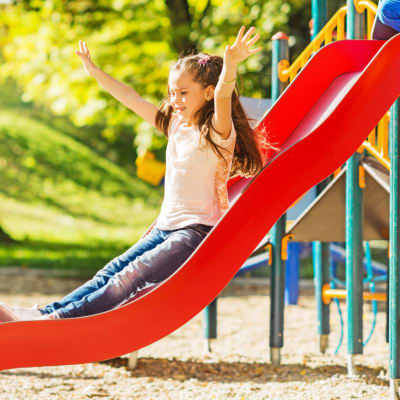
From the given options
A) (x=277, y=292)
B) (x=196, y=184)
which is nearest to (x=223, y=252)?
(x=196, y=184)

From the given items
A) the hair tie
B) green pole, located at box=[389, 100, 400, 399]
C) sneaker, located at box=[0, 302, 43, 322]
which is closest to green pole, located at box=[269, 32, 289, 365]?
green pole, located at box=[389, 100, 400, 399]

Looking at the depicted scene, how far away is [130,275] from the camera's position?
3.20 metres

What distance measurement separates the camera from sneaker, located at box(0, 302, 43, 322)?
10.1ft

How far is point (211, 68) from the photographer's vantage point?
135 inches

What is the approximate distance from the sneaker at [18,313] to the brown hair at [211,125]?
3.56 feet

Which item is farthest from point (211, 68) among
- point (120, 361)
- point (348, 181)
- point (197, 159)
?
point (120, 361)

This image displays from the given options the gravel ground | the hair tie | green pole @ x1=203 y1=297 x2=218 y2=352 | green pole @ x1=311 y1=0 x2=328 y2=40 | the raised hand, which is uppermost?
green pole @ x1=311 y1=0 x2=328 y2=40

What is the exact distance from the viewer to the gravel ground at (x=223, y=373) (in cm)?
457

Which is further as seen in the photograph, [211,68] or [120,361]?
[120,361]

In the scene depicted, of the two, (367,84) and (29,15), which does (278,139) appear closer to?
(367,84)

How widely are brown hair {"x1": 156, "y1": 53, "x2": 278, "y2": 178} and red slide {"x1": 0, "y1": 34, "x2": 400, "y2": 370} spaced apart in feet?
0.84

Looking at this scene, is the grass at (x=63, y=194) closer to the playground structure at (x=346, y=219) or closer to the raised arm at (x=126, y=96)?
the playground structure at (x=346, y=219)

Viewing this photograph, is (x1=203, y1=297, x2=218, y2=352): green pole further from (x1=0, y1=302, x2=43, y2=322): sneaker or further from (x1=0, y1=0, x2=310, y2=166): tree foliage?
(x1=0, y1=0, x2=310, y2=166): tree foliage

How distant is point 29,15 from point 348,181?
36.6ft
